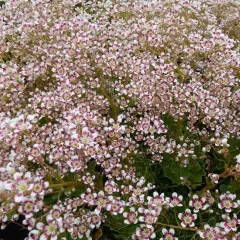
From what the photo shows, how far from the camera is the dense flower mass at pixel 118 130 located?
1.87m

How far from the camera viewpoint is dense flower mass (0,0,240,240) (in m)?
1.87

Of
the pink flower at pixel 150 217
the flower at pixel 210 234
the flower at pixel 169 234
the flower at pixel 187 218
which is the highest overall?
the pink flower at pixel 150 217

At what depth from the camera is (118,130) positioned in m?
2.07

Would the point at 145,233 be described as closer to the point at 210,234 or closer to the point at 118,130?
the point at 210,234

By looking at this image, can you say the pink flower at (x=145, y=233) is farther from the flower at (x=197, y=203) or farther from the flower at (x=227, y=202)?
the flower at (x=227, y=202)

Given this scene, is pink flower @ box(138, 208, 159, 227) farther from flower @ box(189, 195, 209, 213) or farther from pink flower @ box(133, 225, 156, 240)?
flower @ box(189, 195, 209, 213)

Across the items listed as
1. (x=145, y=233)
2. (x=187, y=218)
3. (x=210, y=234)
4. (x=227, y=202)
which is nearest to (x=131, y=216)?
(x=145, y=233)

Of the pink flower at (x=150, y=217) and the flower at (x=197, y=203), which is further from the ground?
the pink flower at (x=150, y=217)

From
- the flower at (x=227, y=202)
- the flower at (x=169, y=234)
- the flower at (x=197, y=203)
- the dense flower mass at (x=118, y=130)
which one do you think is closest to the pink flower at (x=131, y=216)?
the dense flower mass at (x=118, y=130)

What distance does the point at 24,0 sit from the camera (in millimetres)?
3041

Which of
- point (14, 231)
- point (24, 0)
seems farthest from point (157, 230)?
point (24, 0)

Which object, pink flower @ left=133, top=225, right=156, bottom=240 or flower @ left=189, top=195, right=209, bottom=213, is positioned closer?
pink flower @ left=133, top=225, right=156, bottom=240

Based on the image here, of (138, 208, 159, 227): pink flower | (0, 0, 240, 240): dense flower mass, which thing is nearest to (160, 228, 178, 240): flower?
(0, 0, 240, 240): dense flower mass

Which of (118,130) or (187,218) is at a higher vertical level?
(118,130)
